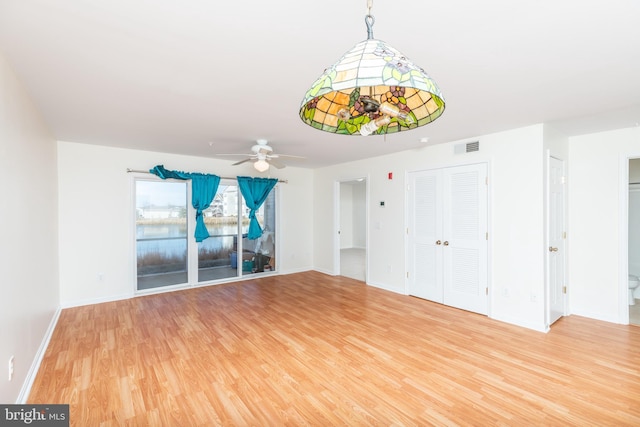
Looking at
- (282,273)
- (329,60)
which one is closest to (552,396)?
(329,60)

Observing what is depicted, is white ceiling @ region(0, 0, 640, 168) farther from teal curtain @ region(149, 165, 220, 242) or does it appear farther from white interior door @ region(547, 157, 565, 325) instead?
teal curtain @ region(149, 165, 220, 242)

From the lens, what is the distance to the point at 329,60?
1.94m

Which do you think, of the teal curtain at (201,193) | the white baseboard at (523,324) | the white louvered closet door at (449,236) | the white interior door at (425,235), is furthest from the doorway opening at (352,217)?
the white baseboard at (523,324)

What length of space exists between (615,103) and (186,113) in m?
4.26

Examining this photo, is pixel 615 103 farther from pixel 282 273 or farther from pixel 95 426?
pixel 282 273

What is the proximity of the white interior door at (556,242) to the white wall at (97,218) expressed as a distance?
5.70 m

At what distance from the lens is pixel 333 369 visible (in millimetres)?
2543

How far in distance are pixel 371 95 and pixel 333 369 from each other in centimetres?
234

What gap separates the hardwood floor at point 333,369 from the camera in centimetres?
199

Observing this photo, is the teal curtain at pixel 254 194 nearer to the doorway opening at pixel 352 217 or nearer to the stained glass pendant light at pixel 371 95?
the doorway opening at pixel 352 217

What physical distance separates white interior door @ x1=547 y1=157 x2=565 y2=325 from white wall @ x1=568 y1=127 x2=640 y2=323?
264mm

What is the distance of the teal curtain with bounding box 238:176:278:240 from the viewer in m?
5.74

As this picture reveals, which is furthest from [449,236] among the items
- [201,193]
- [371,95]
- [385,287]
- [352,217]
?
[352,217]

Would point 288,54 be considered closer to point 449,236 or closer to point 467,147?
point 467,147
